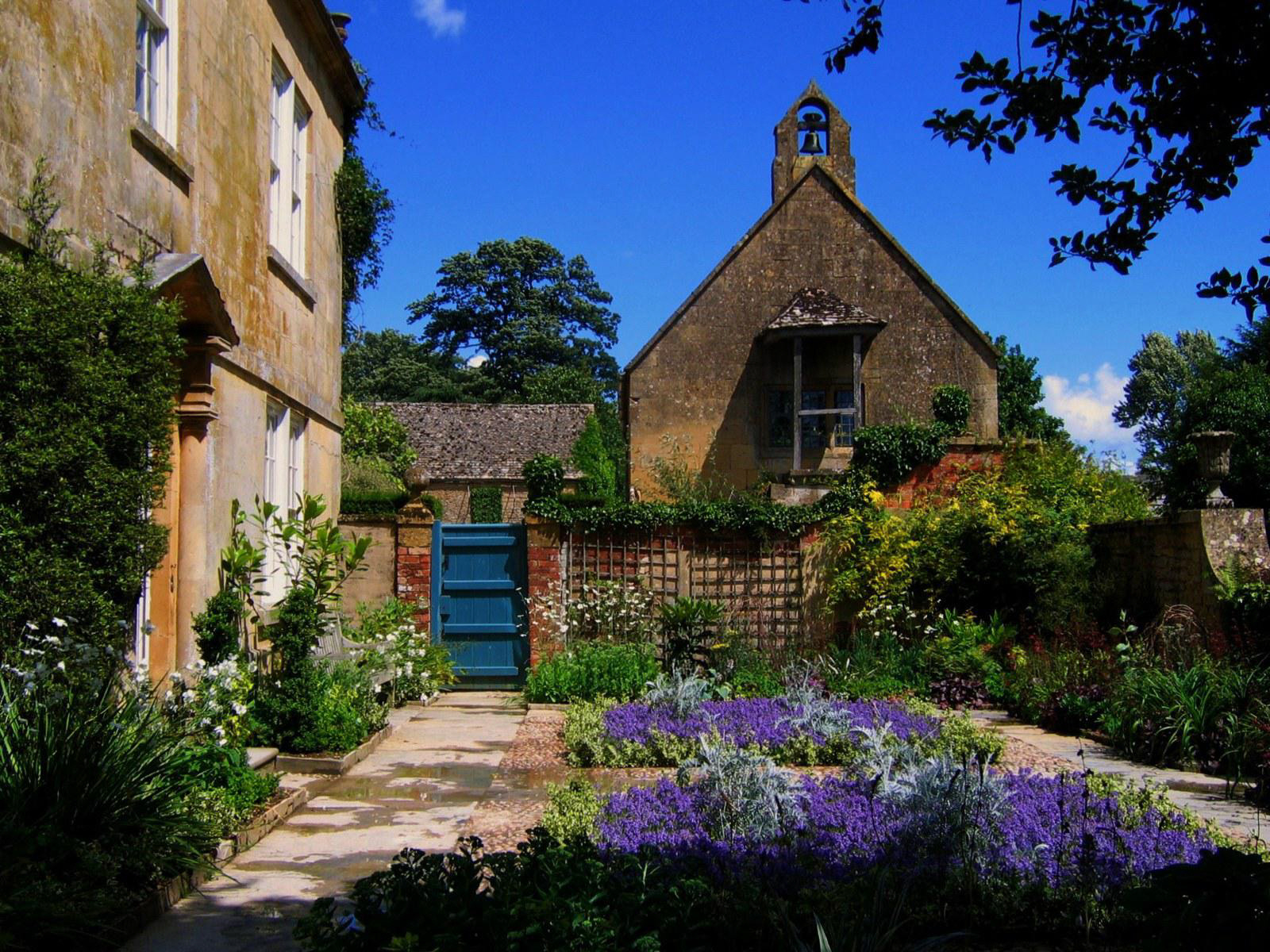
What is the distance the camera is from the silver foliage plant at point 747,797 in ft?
16.3

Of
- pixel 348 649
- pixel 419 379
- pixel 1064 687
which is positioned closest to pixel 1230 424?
pixel 1064 687

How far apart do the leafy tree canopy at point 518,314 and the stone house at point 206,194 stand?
130 feet

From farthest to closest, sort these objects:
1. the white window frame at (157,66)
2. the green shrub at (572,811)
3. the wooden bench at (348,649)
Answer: the wooden bench at (348,649) → the white window frame at (157,66) → the green shrub at (572,811)

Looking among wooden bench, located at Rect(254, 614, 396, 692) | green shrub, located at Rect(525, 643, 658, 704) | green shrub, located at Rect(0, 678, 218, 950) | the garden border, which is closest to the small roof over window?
green shrub, located at Rect(525, 643, 658, 704)

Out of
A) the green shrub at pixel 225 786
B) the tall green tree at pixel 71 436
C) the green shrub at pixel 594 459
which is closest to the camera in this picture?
the tall green tree at pixel 71 436

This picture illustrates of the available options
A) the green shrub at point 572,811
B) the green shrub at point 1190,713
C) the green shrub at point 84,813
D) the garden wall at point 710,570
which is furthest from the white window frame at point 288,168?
the green shrub at point 1190,713

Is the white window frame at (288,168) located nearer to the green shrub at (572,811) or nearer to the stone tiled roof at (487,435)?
the green shrub at (572,811)

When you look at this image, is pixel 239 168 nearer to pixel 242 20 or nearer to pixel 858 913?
pixel 242 20

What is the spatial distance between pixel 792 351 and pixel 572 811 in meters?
17.4

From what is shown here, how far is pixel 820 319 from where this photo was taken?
21.0 meters

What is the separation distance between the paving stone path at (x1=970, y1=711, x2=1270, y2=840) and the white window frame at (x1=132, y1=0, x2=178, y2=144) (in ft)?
22.2

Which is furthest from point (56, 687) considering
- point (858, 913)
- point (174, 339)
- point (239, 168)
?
point (239, 168)

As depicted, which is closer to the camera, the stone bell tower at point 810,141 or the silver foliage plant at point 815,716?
the silver foliage plant at point 815,716

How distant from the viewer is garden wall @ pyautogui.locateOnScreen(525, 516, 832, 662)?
41.4ft
